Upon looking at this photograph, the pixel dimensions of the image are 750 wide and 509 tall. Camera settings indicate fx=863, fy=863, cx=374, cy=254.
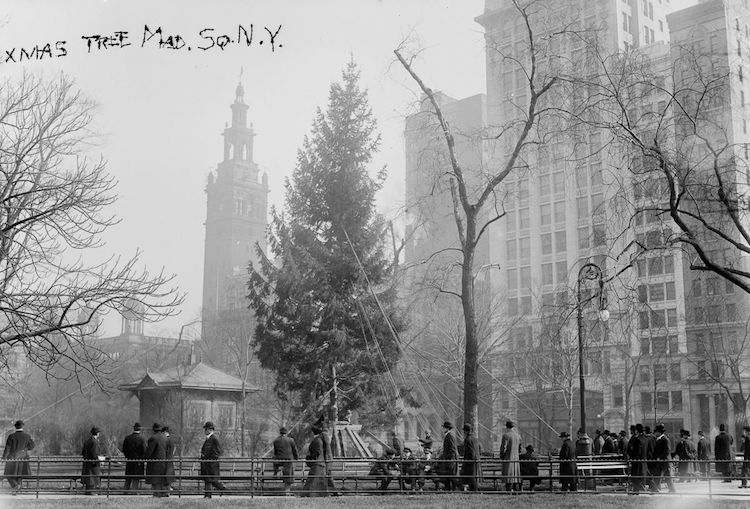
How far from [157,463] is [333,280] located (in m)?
17.8

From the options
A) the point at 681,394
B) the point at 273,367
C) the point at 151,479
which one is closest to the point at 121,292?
the point at 151,479

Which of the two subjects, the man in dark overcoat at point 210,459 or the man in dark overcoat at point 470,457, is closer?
the man in dark overcoat at point 470,457

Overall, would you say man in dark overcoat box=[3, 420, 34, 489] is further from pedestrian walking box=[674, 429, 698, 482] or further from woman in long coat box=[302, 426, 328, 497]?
pedestrian walking box=[674, 429, 698, 482]

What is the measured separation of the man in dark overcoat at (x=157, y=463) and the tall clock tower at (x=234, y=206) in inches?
4872

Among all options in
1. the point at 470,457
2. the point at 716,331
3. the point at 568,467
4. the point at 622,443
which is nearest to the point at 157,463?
the point at 470,457

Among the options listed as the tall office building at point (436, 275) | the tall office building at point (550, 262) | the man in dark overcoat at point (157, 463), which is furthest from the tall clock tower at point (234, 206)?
the man in dark overcoat at point (157, 463)

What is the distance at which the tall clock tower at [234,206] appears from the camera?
147m

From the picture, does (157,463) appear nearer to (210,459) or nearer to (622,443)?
(210,459)

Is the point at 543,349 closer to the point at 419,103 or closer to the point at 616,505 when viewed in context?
the point at 419,103

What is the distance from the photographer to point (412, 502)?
17734 mm

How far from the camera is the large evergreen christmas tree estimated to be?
3581 cm

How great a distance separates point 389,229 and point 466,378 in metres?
15.7

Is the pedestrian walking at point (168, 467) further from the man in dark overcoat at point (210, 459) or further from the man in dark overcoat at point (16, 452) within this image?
the man in dark overcoat at point (16, 452)

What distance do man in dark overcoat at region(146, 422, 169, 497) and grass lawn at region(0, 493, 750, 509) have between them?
115 cm
